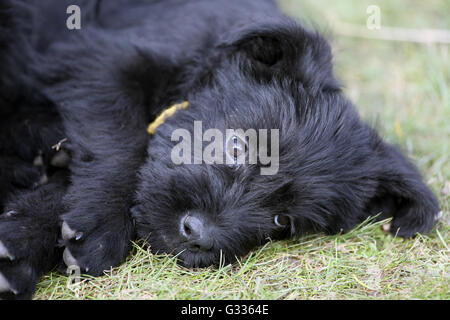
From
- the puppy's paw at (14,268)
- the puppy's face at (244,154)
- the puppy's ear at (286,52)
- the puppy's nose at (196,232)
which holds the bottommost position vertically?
the puppy's paw at (14,268)

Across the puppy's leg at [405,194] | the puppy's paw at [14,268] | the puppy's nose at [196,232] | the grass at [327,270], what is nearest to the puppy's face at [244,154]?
the puppy's nose at [196,232]

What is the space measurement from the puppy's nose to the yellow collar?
0.81 m

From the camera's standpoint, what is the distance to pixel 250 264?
2994 mm

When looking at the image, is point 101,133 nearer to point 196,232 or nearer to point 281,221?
point 196,232

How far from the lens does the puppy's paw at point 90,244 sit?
277cm

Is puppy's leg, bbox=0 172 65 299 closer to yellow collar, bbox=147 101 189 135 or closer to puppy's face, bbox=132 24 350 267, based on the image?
puppy's face, bbox=132 24 350 267

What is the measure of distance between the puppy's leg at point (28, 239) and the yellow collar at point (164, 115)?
70cm

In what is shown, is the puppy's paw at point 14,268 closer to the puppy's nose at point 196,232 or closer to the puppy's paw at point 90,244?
the puppy's paw at point 90,244

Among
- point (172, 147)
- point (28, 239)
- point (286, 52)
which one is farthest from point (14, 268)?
point (286, 52)

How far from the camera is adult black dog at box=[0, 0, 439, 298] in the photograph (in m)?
2.82

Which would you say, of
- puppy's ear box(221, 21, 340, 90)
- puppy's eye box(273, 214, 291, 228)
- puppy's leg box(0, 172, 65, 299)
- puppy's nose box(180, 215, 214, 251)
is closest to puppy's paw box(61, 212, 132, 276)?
puppy's leg box(0, 172, 65, 299)

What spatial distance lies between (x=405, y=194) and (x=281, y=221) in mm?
867
